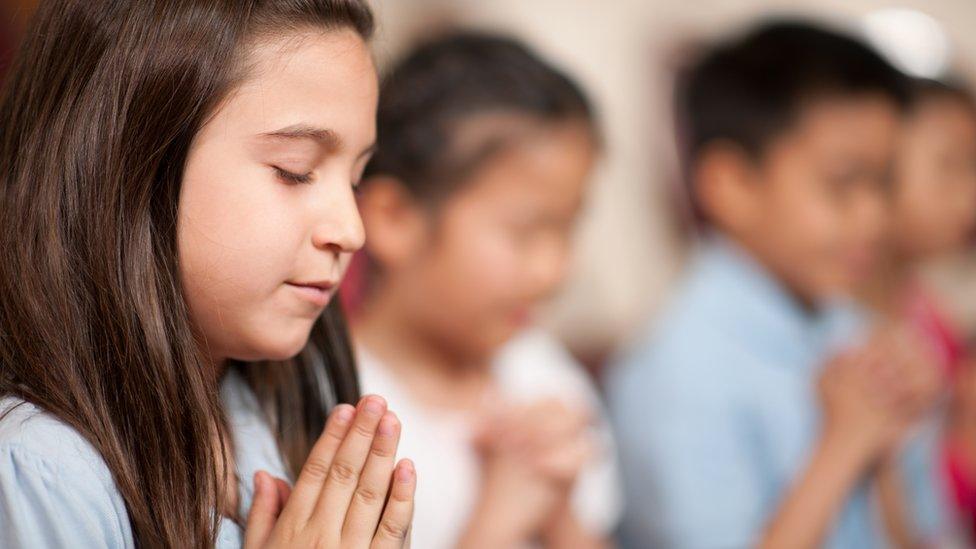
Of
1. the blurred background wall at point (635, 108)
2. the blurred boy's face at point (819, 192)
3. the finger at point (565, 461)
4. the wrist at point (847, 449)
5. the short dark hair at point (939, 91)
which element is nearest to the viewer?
the finger at point (565, 461)

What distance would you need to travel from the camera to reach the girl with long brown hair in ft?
1.66

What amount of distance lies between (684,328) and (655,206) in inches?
36.7

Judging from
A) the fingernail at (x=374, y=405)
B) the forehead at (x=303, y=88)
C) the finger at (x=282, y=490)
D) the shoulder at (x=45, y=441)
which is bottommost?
the finger at (x=282, y=490)

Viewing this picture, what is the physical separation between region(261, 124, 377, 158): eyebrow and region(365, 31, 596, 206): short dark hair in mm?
379

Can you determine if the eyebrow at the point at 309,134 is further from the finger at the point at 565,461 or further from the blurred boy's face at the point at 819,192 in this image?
the blurred boy's face at the point at 819,192

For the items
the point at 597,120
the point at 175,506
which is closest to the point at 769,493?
the point at 597,120


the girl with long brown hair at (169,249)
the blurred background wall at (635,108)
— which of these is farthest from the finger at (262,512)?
the blurred background wall at (635,108)

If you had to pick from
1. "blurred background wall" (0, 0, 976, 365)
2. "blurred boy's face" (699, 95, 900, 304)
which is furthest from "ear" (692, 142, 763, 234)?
"blurred background wall" (0, 0, 976, 365)

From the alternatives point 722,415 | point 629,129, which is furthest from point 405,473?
point 629,129

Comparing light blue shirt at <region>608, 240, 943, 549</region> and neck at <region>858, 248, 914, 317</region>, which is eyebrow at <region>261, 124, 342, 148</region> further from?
neck at <region>858, 248, 914, 317</region>

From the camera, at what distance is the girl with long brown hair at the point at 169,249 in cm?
51

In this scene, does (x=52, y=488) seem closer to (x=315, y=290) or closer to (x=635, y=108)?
(x=315, y=290)

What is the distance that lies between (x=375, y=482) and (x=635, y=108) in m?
1.56

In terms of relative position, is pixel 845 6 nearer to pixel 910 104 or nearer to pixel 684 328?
pixel 910 104
